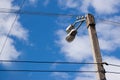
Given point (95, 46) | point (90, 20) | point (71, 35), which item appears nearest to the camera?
point (95, 46)

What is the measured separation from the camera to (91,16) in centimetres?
1306

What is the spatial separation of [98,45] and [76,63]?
4.27ft

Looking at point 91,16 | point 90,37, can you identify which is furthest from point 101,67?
point 91,16

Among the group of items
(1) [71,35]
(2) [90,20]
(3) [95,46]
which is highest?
(2) [90,20]

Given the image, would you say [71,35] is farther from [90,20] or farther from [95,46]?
[95,46]

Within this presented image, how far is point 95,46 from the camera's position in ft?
40.4

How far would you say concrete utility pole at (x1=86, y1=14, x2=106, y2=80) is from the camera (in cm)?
1180

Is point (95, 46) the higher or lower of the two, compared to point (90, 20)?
lower

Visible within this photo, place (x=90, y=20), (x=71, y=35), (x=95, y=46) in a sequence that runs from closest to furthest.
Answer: (x=95, y=46) → (x=90, y=20) → (x=71, y=35)

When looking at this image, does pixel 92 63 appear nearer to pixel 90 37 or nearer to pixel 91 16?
pixel 90 37

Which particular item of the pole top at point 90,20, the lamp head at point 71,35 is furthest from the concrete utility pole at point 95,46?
the lamp head at point 71,35

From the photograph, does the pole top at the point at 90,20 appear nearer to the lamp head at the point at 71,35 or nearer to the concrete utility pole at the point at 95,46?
the concrete utility pole at the point at 95,46

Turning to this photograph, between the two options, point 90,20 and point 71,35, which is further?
point 71,35

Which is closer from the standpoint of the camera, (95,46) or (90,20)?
(95,46)
